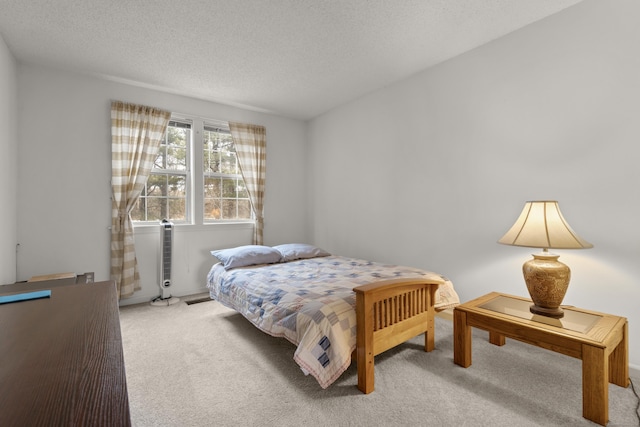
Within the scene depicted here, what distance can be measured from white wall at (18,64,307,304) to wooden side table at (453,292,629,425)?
325 cm

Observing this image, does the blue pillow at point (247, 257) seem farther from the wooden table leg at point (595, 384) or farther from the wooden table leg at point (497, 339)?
the wooden table leg at point (595, 384)

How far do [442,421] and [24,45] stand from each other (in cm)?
434

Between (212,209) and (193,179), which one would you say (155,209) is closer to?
(193,179)

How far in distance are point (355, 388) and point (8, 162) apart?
348cm

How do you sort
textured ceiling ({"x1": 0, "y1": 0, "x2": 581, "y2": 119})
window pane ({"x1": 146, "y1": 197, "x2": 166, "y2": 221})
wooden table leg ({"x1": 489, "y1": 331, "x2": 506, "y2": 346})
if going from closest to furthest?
textured ceiling ({"x1": 0, "y1": 0, "x2": 581, "y2": 119}) → wooden table leg ({"x1": 489, "y1": 331, "x2": 506, "y2": 346}) → window pane ({"x1": 146, "y1": 197, "x2": 166, "y2": 221})

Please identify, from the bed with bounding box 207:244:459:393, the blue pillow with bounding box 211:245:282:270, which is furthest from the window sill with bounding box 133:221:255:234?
the bed with bounding box 207:244:459:393

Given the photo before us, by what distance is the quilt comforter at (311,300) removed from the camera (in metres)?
1.77

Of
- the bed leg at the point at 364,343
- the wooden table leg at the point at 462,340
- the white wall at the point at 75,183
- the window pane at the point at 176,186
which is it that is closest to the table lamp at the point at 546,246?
the wooden table leg at the point at 462,340

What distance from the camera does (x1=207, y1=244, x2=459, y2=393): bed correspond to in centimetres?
179

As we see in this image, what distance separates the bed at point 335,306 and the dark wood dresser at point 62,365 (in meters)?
1.12

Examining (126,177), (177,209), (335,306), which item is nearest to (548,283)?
(335,306)

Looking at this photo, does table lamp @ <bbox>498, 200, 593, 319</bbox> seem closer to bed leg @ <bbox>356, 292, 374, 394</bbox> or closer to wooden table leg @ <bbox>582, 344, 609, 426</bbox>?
wooden table leg @ <bbox>582, 344, 609, 426</bbox>

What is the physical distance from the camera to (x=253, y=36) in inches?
102

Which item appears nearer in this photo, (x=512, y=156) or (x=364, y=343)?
(x=364, y=343)
